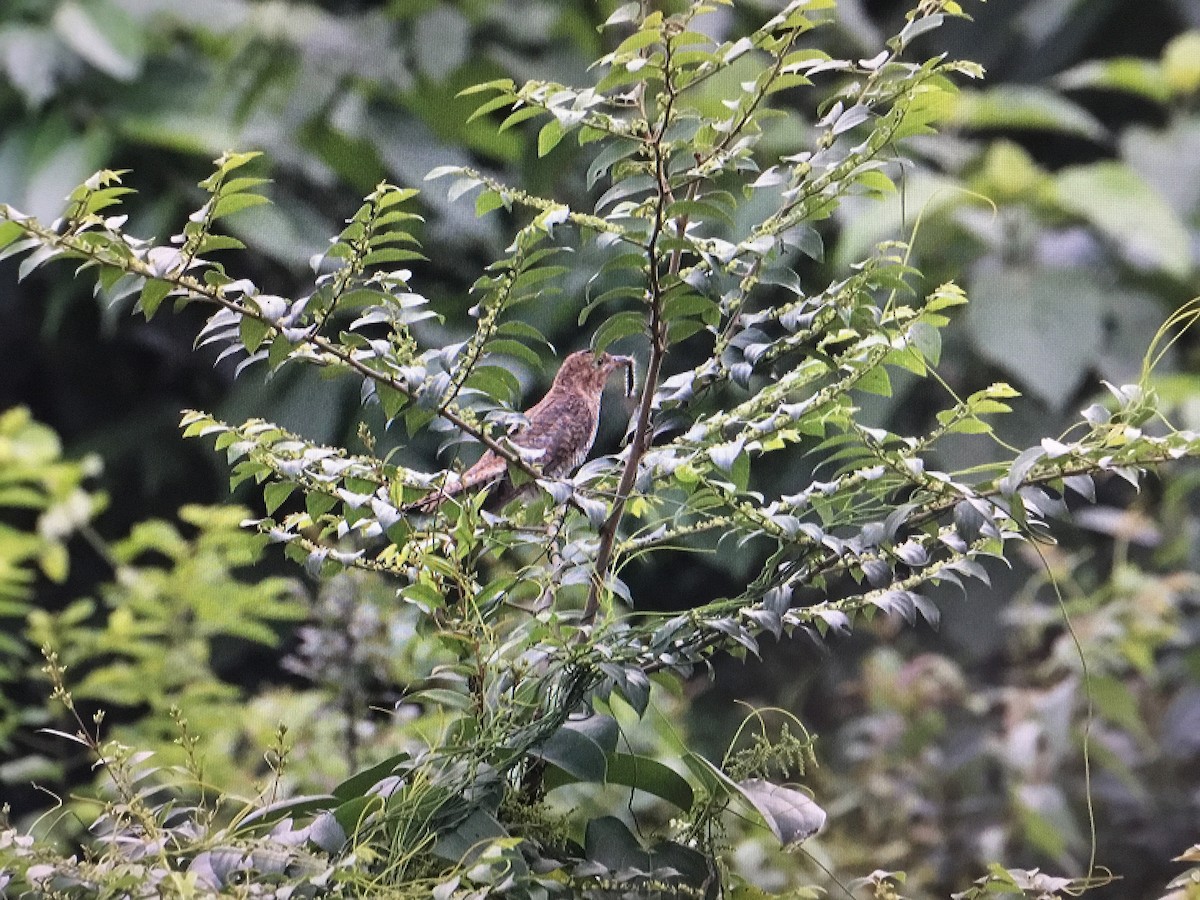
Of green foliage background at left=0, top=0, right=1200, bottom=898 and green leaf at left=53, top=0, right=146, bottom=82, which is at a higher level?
green leaf at left=53, top=0, right=146, bottom=82

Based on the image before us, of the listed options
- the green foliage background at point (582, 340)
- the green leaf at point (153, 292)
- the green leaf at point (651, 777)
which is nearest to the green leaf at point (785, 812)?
the green leaf at point (651, 777)

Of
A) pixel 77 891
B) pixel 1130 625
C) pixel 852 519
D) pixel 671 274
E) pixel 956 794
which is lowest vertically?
pixel 956 794

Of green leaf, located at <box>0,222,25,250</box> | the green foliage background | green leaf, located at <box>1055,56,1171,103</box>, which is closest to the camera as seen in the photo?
green leaf, located at <box>0,222,25,250</box>

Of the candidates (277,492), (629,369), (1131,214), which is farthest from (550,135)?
(1131,214)

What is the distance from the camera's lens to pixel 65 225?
0.52 metres

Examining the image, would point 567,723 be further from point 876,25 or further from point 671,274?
point 876,25

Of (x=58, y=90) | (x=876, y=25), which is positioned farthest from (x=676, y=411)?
(x=876, y=25)

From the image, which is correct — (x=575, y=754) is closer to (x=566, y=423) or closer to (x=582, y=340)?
(x=566, y=423)

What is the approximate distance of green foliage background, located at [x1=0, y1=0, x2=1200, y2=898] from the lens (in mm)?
1616

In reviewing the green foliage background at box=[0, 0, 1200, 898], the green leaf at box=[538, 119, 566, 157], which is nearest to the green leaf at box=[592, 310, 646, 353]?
the green leaf at box=[538, 119, 566, 157]

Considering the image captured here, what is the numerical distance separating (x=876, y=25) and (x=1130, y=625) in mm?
1015

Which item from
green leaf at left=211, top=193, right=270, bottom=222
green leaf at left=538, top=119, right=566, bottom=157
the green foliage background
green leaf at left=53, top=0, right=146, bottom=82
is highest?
green leaf at left=53, top=0, right=146, bottom=82

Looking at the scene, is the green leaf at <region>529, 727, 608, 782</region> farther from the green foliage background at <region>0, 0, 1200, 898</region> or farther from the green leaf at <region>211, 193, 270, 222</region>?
the green foliage background at <region>0, 0, 1200, 898</region>

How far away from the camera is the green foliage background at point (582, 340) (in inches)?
63.6
